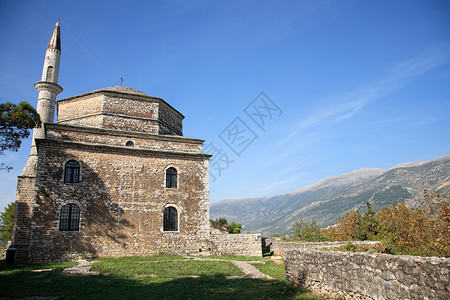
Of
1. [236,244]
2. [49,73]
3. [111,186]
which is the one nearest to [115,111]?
[111,186]

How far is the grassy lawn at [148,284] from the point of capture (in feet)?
29.3

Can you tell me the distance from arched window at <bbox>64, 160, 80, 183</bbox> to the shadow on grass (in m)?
6.52

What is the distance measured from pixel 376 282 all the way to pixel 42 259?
1747cm

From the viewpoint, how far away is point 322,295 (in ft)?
24.9

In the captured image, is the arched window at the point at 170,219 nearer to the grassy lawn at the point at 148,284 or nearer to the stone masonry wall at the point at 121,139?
the stone masonry wall at the point at 121,139

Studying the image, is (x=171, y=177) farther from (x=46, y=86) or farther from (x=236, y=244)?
(x=46, y=86)

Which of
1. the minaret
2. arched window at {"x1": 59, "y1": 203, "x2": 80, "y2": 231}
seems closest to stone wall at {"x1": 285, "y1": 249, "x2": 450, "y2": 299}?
arched window at {"x1": 59, "y1": 203, "x2": 80, "y2": 231}

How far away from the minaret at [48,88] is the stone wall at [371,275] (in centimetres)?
2286

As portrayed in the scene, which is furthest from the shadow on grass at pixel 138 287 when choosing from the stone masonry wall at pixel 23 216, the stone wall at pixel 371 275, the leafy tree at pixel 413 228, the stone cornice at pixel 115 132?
the stone cornice at pixel 115 132

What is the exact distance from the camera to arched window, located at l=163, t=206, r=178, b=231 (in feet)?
64.1

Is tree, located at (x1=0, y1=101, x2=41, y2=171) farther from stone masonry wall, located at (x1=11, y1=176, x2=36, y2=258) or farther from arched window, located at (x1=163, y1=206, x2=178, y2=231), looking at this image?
arched window, located at (x1=163, y1=206, x2=178, y2=231)

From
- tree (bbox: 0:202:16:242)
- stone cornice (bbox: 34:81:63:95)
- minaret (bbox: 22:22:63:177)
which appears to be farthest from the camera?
tree (bbox: 0:202:16:242)

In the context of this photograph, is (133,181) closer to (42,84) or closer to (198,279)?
(198,279)

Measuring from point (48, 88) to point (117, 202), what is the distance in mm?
12768
